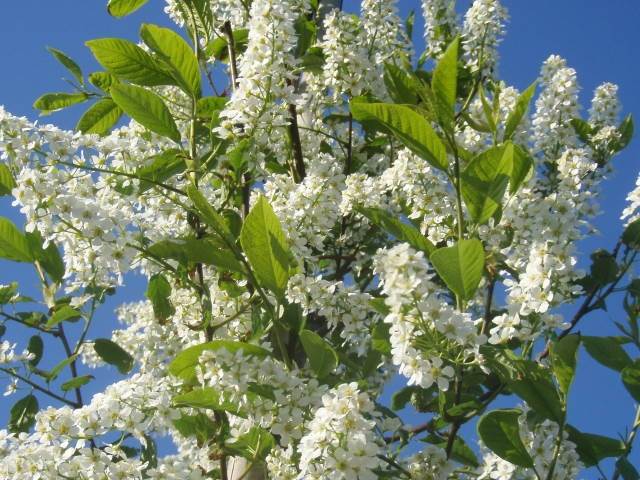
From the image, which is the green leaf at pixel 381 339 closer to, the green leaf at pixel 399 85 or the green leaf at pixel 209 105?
the green leaf at pixel 399 85

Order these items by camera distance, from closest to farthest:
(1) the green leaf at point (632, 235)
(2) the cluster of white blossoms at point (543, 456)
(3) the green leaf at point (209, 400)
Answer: (3) the green leaf at point (209, 400) → (2) the cluster of white blossoms at point (543, 456) → (1) the green leaf at point (632, 235)

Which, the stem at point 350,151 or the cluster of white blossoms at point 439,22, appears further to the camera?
the cluster of white blossoms at point 439,22

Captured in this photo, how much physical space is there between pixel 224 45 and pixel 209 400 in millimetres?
1913

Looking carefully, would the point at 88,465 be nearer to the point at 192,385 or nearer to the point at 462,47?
the point at 192,385

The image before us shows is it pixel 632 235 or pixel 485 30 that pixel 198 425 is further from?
pixel 485 30

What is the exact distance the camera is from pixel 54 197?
8.59ft

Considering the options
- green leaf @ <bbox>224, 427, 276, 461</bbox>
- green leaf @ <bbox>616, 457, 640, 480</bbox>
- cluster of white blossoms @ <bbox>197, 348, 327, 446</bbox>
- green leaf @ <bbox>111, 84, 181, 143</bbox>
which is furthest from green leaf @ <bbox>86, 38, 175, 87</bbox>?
green leaf @ <bbox>616, 457, 640, 480</bbox>

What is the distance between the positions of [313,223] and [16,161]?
0.99 meters

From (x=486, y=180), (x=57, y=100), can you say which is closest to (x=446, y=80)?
(x=486, y=180)

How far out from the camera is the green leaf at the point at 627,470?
2576 millimetres

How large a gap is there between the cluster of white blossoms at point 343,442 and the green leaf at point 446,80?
81 cm

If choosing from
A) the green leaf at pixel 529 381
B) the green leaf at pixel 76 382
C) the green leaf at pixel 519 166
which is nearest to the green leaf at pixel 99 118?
the green leaf at pixel 76 382

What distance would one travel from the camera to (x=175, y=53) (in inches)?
116

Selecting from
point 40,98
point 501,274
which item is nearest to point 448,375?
point 501,274
